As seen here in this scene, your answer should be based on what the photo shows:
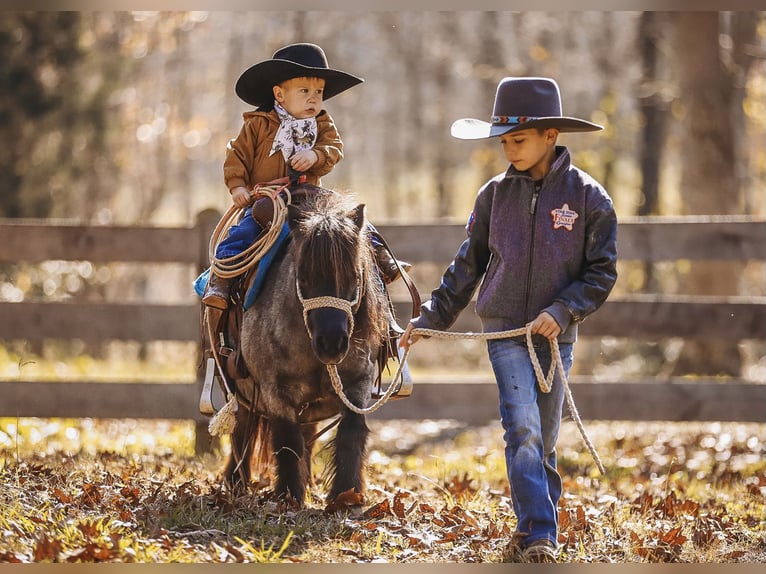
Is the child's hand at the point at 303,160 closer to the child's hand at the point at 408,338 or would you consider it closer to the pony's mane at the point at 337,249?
the pony's mane at the point at 337,249

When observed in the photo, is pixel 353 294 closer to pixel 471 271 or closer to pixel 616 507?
pixel 471 271

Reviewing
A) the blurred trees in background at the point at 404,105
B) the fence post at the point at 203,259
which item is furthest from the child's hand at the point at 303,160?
the fence post at the point at 203,259

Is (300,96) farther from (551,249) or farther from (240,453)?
(240,453)

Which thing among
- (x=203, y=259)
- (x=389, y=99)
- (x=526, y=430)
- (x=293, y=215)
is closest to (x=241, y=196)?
(x=293, y=215)

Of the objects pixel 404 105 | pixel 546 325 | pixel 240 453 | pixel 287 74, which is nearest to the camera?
pixel 546 325

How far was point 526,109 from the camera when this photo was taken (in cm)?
460

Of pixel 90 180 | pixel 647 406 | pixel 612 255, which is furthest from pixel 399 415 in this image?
pixel 90 180

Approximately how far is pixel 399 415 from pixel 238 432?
217 centimetres

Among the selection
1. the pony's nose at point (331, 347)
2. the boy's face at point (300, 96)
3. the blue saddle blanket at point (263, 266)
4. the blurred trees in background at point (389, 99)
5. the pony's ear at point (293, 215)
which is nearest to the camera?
the pony's nose at point (331, 347)

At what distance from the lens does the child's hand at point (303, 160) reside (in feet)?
17.9

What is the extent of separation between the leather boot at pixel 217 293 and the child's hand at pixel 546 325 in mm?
1883

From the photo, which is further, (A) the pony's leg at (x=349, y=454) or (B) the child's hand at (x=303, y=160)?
(B) the child's hand at (x=303, y=160)

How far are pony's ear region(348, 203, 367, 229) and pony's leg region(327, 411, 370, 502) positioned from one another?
→ 3.20 feet

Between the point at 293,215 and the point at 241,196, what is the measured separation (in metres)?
0.54
